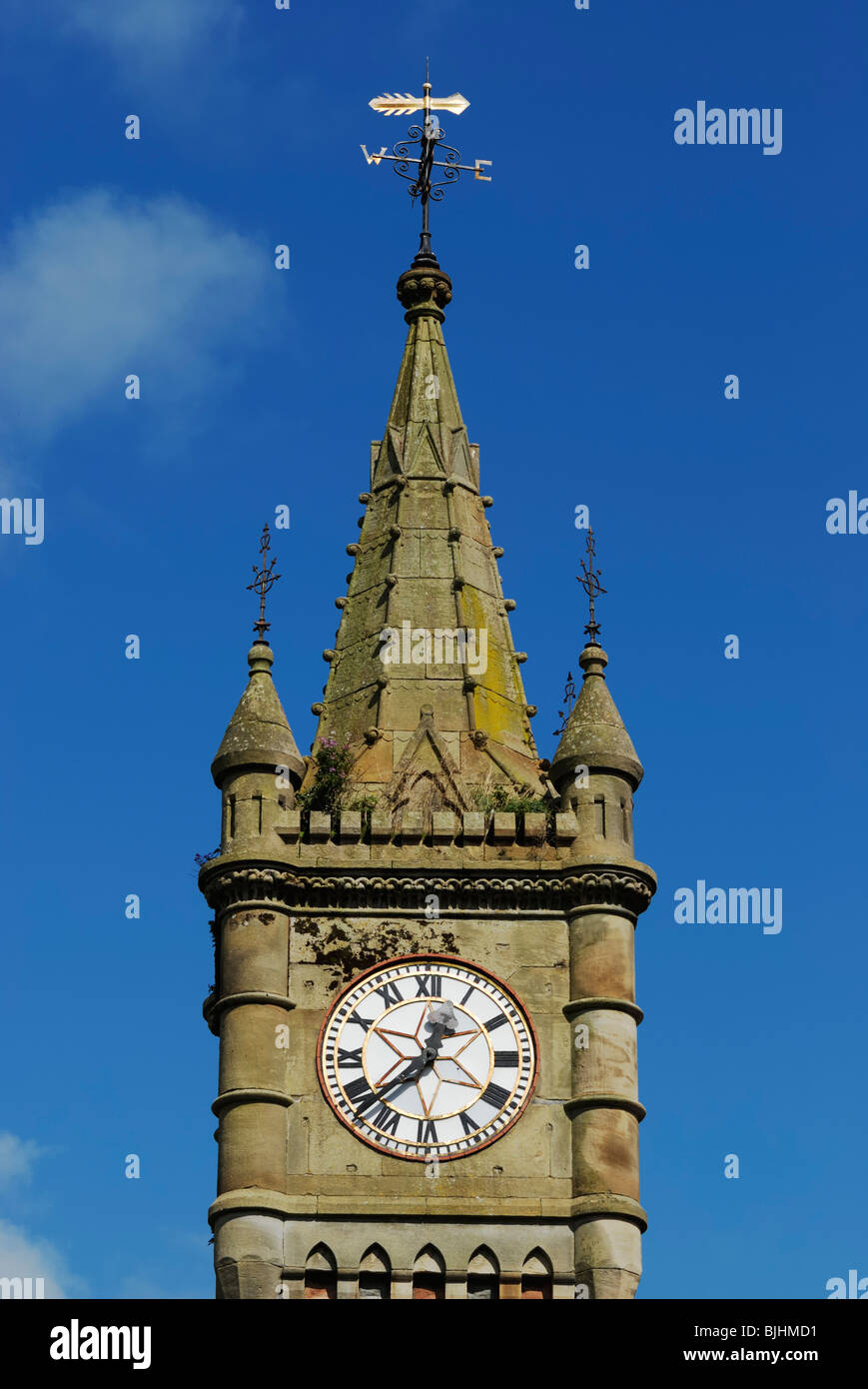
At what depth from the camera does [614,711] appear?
6869 centimetres

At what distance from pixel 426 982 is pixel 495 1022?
137 centimetres

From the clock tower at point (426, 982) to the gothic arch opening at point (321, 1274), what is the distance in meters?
0.04

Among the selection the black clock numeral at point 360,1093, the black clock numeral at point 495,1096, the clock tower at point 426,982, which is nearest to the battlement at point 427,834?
the clock tower at point 426,982

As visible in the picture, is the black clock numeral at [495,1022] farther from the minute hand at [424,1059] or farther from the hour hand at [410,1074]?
the hour hand at [410,1074]

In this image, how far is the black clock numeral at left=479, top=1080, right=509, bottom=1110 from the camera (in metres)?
63.6

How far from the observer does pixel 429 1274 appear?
62062 mm

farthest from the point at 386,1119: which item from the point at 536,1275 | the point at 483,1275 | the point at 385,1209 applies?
the point at 536,1275

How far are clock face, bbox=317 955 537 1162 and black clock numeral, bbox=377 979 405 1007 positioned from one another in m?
0.02

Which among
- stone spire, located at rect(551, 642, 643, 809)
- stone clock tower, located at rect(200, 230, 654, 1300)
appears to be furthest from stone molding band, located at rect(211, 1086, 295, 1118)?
stone spire, located at rect(551, 642, 643, 809)

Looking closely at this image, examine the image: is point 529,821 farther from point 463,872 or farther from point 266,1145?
point 266,1145

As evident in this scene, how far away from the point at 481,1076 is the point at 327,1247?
13.3ft
